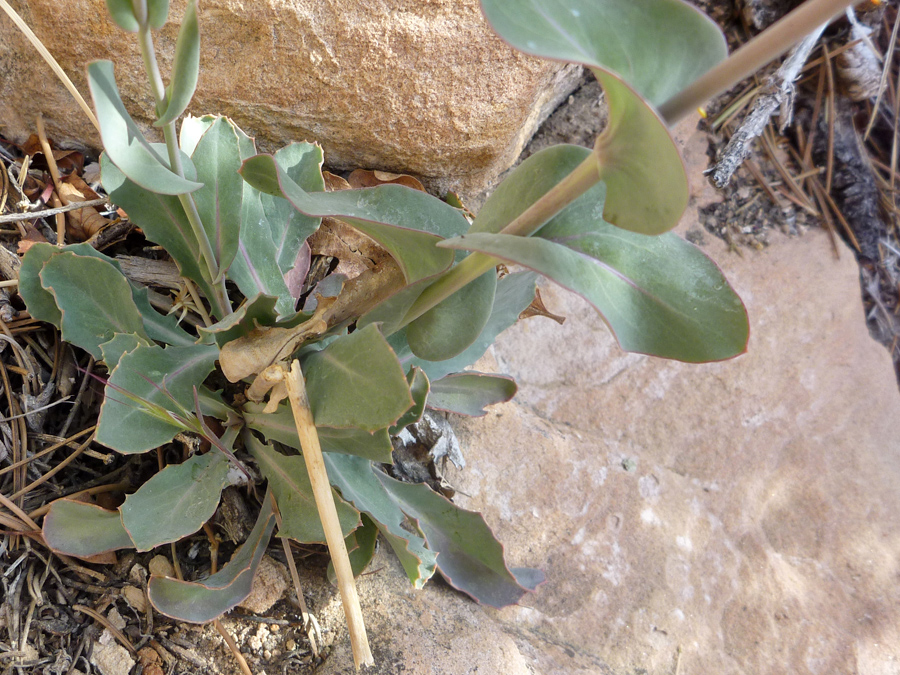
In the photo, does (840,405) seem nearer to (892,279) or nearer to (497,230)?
(892,279)

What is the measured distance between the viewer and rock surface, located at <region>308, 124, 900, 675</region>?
133cm

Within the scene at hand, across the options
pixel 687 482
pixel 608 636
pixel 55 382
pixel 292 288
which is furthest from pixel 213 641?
pixel 687 482

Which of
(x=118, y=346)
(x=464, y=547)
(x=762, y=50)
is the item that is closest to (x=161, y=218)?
(x=118, y=346)

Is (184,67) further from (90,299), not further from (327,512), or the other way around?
(327,512)

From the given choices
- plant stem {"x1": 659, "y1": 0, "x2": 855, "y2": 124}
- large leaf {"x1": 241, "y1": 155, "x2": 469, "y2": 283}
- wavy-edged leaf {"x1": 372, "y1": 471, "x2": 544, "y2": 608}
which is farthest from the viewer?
wavy-edged leaf {"x1": 372, "y1": 471, "x2": 544, "y2": 608}

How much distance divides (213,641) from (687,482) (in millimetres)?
1237

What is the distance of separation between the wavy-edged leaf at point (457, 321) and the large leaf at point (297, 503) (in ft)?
0.95

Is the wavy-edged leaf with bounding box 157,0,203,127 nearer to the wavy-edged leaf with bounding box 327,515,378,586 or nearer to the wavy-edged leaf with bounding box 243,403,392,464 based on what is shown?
the wavy-edged leaf with bounding box 243,403,392,464

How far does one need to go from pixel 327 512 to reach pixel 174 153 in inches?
23.5

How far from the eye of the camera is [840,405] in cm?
197

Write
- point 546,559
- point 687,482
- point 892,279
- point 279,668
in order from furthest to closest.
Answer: point 892,279 → point 687,482 → point 546,559 → point 279,668

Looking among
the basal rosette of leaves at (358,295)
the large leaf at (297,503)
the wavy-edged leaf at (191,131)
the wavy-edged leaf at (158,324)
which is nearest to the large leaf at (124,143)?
the basal rosette of leaves at (358,295)

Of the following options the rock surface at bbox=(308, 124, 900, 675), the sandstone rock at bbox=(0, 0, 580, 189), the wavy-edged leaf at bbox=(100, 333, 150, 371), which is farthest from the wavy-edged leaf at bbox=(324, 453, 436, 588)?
the sandstone rock at bbox=(0, 0, 580, 189)

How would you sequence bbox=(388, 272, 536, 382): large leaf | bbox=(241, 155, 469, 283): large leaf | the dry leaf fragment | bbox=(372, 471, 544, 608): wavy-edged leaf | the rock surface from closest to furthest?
bbox=(241, 155, 469, 283): large leaf → bbox=(388, 272, 536, 382): large leaf → bbox=(372, 471, 544, 608): wavy-edged leaf → the rock surface → the dry leaf fragment
